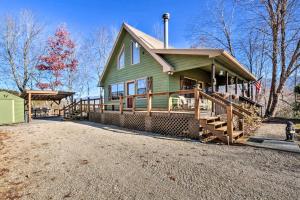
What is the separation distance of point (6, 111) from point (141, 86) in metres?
10.5

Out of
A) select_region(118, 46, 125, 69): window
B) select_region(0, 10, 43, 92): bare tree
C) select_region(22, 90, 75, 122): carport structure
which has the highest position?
select_region(0, 10, 43, 92): bare tree

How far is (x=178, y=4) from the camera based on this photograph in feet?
54.7

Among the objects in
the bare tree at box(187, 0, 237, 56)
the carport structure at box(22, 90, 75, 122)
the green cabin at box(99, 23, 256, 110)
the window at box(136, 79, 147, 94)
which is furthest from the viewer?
the bare tree at box(187, 0, 237, 56)

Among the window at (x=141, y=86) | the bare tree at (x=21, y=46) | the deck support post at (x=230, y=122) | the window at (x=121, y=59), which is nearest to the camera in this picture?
the deck support post at (x=230, y=122)

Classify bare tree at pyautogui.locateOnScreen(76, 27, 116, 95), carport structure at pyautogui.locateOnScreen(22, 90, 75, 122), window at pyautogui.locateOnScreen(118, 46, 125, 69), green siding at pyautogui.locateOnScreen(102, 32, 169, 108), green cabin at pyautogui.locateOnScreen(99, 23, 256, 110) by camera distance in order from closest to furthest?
1. green cabin at pyautogui.locateOnScreen(99, 23, 256, 110)
2. green siding at pyautogui.locateOnScreen(102, 32, 169, 108)
3. window at pyautogui.locateOnScreen(118, 46, 125, 69)
4. carport structure at pyautogui.locateOnScreen(22, 90, 75, 122)
5. bare tree at pyautogui.locateOnScreen(76, 27, 116, 95)

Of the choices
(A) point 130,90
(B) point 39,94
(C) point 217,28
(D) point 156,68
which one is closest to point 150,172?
(D) point 156,68

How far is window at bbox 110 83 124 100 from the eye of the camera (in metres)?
13.8

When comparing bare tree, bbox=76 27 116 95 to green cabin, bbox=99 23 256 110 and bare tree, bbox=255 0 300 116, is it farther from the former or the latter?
bare tree, bbox=255 0 300 116

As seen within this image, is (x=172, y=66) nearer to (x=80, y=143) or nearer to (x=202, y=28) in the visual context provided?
(x=80, y=143)

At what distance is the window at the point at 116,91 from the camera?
13.8 metres

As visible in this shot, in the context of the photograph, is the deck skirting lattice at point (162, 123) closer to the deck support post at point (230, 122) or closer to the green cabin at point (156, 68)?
the deck support post at point (230, 122)

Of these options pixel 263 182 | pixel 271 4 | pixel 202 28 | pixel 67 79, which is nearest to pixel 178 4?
pixel 202 28

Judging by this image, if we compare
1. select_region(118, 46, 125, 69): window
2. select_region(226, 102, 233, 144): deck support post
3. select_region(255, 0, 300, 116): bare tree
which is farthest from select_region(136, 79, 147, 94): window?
select_region(255, 0, 300, 116): bare tree

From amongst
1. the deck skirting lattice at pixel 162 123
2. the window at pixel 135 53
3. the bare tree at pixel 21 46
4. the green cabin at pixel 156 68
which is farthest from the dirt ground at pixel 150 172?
the bare tree at pixel 21 46
